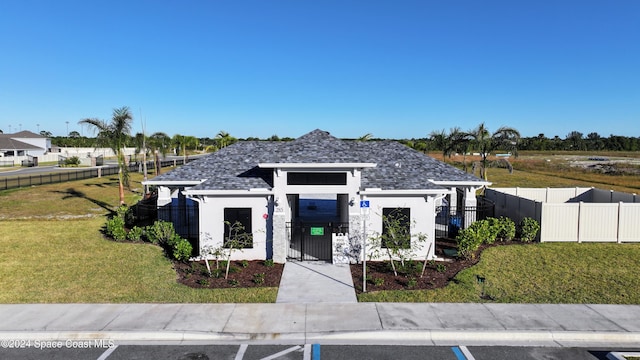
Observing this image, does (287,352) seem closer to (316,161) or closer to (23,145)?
(316,161)

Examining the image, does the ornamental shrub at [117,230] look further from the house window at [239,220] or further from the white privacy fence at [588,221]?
the white privacy fence at [588,221]

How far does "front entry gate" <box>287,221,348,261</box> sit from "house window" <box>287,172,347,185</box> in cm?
165

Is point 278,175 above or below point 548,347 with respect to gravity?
above

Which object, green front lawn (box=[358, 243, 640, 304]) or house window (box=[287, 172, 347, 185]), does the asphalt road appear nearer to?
green front lawn (box=[358, 243, 640, 304])

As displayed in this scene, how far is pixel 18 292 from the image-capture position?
13.0 m

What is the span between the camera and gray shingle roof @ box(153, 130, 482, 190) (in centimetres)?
1645

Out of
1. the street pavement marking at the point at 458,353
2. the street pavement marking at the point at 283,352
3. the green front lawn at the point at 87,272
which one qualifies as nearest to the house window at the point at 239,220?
the green front lawn at the point at 87,272

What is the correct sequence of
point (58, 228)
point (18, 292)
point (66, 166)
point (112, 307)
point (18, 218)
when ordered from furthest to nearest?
1. point (66, 166)
2. point (18, 218)
3. point (58, 228)
4. point (18, 292)
5. point (112, 307)

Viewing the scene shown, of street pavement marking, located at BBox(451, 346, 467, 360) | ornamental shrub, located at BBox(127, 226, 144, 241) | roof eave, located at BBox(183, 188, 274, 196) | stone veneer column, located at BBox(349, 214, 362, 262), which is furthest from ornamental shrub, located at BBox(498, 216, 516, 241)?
ornamental shrub, located at BBox(127, 226, 144, 241)

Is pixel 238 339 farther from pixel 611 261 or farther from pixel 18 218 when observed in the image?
pixel 18 218

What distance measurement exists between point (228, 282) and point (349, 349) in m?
5.79

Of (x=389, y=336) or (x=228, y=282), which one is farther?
(x=228, y=282)

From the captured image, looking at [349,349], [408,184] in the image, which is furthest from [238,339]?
[408,184]

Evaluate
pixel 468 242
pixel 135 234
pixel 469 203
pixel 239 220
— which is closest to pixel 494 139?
pixel 469 203
